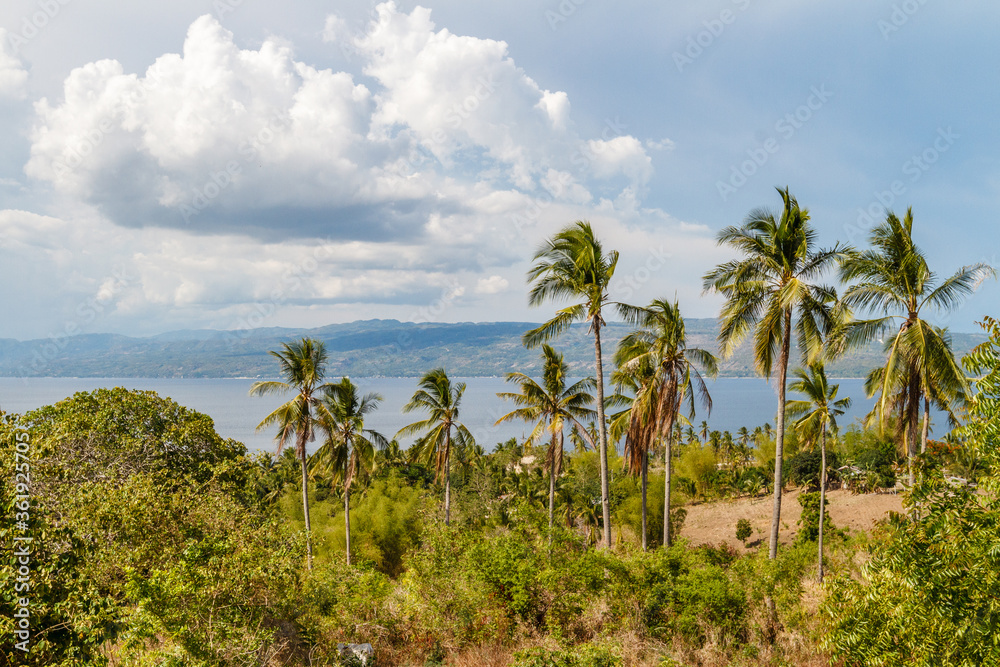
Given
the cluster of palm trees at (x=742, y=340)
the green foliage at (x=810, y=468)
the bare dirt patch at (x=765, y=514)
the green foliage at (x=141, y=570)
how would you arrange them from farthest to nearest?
the green foliage at (x=810, y=468) < the bare dirt patch at (x=765, y=514) < the cluster of palm trees at (x=742, y=340) < the green foliage at (x=141, y=570)

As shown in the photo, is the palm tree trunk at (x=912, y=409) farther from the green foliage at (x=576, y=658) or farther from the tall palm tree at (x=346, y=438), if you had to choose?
the tall palm tree at (x=346, y=438)

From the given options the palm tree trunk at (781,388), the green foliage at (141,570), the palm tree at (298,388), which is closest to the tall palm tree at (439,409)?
the palm tree at (298,388)

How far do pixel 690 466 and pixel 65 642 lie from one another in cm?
5389

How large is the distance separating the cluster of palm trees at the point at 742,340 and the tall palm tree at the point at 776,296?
3 cm

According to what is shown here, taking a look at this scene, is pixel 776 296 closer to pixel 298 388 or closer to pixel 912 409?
pixel 912 409

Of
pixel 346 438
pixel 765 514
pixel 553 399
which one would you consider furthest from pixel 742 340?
pixel 765 514

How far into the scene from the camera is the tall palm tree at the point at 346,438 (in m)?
25.7

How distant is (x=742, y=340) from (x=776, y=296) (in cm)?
165

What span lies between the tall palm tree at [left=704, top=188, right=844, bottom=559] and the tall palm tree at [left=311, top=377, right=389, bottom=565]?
1678 cm

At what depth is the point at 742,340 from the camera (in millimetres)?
16031

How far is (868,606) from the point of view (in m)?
6.91

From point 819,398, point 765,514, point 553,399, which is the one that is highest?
point 819,398

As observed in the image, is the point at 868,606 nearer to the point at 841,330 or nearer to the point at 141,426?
the point at 841,330

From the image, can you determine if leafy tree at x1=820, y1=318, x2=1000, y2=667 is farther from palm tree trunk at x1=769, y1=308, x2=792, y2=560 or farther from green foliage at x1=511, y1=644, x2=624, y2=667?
palm tree trunk at x1=769, y1=308, x2=792, y2=560
